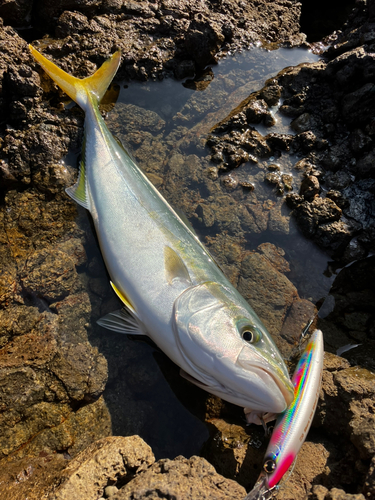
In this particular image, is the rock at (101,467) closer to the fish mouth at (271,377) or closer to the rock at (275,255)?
the fish mouth at (271,377)

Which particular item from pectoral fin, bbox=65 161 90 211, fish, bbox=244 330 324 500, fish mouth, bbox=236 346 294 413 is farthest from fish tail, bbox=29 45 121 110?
fish, bbox=244 330 324 500

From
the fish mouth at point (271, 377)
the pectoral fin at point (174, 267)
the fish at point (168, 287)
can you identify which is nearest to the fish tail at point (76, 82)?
the fish at point (168, 287)

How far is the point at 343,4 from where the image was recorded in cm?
464

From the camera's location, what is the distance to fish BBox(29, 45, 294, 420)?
1.90 meters

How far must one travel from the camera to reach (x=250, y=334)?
204 centimetres

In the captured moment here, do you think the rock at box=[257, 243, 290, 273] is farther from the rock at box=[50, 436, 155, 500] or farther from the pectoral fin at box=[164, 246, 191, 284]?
the rock at box=[50, 436, 155, 500]

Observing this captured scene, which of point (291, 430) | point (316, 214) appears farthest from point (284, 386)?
point (316, 214)

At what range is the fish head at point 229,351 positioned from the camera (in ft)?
6.09

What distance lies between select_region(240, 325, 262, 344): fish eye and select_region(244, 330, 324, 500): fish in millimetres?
415

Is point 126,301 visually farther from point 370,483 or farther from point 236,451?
point 370,483

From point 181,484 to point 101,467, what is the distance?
1.53ft

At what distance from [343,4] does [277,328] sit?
5.07 meters

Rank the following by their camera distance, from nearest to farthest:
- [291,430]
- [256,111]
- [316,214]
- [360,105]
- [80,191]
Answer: [291,430]
[80,191]
[316,214]
[360,105]
[256,111]

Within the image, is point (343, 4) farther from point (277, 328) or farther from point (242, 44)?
point (277, 328)
